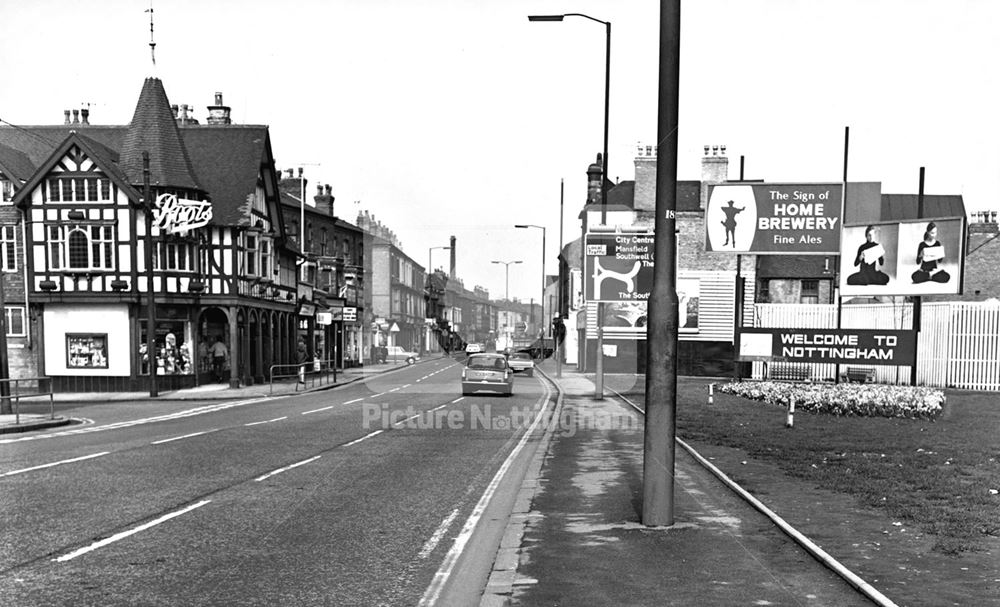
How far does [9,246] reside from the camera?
33938mm

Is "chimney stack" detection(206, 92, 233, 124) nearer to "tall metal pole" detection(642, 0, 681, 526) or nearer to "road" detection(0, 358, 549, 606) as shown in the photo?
"road" detection(0, 358, 549, 606)

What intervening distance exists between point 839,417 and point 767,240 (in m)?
8.50

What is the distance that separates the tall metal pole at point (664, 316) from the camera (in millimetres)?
7684

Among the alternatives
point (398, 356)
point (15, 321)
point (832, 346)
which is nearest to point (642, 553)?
point (832, 346)

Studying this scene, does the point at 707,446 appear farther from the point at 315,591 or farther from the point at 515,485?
the point at 315,591

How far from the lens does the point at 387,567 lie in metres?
6.82

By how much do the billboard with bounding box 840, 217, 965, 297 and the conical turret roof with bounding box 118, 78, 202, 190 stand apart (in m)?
26.4

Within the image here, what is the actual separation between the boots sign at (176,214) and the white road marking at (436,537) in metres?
27.5

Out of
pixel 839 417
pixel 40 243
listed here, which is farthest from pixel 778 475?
pixel 40 243

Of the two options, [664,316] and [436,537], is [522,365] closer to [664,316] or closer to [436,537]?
[436,537]

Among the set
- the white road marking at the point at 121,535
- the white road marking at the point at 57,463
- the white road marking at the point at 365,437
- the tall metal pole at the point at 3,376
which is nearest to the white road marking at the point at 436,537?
the white road marking at the point at 121,535

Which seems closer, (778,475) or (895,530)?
(895,530)

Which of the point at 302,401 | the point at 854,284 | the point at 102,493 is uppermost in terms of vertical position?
the point at 854,284

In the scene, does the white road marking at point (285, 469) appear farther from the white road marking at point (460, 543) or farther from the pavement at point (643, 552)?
the pavement at point (643, 552)
